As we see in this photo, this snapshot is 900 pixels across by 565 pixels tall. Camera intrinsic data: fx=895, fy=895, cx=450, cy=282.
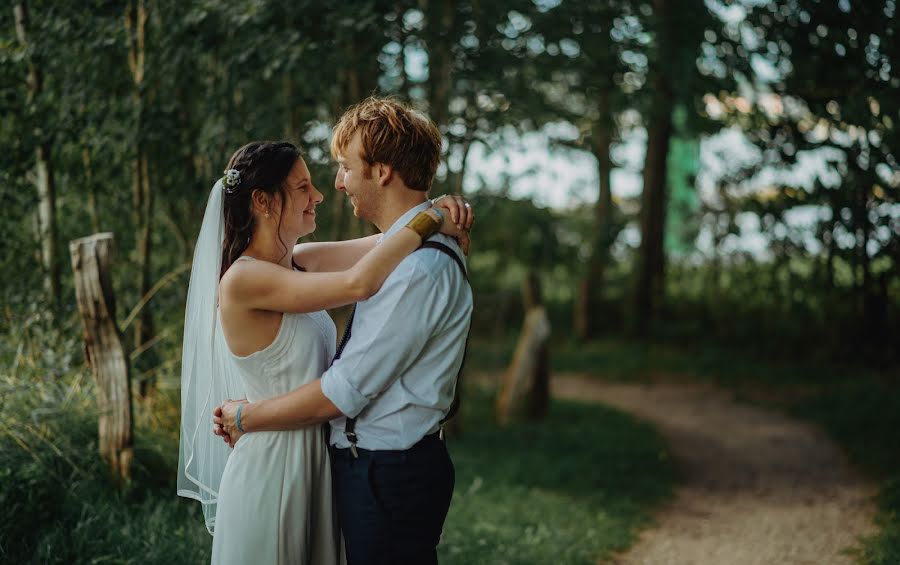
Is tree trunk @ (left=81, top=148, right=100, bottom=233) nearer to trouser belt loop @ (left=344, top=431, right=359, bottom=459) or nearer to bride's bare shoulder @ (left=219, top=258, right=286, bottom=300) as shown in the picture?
bride's bare shoulder @ (left=219, top=258, right=286, bottom=300)

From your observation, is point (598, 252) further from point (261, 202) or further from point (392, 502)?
point (392, 502)

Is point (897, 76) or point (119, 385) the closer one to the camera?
point (119, 385)

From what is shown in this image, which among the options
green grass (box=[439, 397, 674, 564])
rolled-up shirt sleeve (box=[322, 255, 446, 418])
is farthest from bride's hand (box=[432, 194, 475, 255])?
green grass (box=[439, 397, 674, 564])

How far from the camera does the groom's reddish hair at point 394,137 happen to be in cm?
246

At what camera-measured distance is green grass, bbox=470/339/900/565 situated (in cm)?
622

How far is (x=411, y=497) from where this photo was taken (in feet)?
8.18

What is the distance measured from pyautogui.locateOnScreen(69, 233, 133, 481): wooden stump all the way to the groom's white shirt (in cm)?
230

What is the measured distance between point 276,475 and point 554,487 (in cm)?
413

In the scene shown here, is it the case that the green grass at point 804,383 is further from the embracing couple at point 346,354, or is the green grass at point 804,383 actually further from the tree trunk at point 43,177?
the tree trunk at point 43,177

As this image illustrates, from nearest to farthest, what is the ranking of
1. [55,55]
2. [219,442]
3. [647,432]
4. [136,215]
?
1. [219,442]
2. [55,55]
3. [136,215]
4. [647,432]

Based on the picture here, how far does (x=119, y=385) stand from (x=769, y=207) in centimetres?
655

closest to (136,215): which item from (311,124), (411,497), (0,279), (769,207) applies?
(0,279)

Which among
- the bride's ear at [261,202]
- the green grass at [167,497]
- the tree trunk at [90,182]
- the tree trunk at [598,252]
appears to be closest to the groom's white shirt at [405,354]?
the bride's ear at [261,202]

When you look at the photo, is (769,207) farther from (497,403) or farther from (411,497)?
(411,497)
